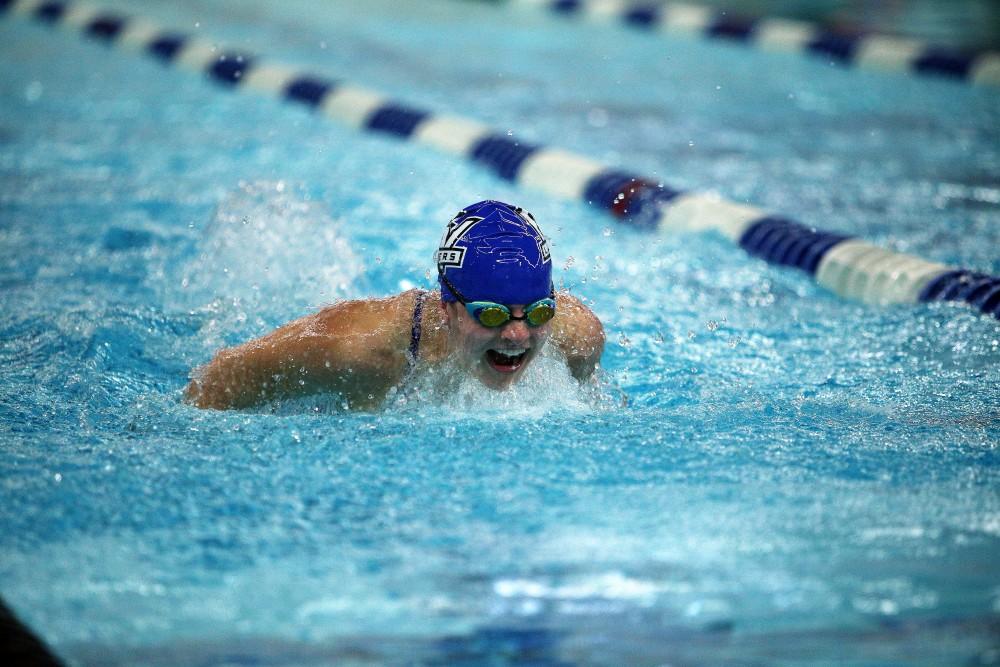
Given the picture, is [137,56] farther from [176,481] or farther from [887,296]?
[176,481]

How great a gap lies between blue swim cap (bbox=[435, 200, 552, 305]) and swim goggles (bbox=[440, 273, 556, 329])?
17mm

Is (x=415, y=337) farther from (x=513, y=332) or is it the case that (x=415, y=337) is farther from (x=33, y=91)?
(x=33, y=91)

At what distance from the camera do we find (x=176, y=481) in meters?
2.76

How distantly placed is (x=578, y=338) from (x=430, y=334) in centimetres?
41

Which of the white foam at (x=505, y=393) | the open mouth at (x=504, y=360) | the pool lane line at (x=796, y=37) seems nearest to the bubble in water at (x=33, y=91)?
the pool lane line at (x=796, y=37)

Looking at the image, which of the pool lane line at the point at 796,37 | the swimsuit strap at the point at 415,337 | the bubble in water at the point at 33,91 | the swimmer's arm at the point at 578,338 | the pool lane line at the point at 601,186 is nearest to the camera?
the swimsuit strap at the point at 415,337

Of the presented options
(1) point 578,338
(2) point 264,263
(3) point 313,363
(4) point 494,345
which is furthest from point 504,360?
(2) point 264,263

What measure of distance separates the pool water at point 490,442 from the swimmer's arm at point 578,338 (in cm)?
5

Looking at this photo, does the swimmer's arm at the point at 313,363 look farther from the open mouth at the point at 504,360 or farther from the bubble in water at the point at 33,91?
the bubble in water at the point at 33,91

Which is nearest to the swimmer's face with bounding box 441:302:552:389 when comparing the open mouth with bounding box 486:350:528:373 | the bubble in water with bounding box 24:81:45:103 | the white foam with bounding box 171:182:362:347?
the open mouth with bounding box 486:350:528:373

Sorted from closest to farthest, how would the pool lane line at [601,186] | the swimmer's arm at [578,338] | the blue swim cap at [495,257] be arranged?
the blue swim cap at [495,257] → the swimmer's arm at [578,338] → the pool lane line at [601,186]

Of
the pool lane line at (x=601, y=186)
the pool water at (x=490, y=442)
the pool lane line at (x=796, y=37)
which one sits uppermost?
the pool lane line at (x=796, y=37)

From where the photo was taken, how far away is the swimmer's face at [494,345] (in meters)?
3.01

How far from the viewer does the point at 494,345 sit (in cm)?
302
